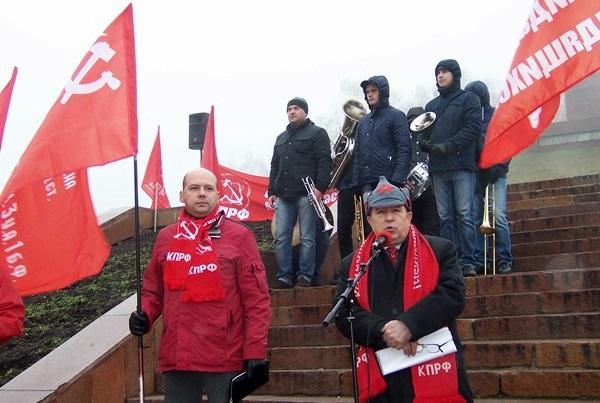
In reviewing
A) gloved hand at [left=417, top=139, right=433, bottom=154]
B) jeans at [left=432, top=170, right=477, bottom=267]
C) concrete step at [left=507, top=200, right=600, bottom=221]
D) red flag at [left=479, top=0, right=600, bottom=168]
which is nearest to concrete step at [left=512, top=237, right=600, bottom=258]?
jeans at [left=432, top=170, right=477, bottom=267]

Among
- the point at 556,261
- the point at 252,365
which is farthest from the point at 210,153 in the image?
the point at 252,365

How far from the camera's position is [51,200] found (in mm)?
5344

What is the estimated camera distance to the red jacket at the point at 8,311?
366cm

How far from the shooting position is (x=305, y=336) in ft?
20.3

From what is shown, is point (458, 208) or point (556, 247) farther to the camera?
point (556, 247)

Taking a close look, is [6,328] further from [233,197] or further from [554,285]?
[233,197]

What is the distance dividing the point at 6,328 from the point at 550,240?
6.55m

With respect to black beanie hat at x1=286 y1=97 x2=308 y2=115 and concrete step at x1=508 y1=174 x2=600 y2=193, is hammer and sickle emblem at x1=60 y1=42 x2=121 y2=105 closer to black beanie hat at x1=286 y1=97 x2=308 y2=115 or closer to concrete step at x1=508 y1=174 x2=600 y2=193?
black beanie hat at x1=286 y1=97 x2=308 y2=115

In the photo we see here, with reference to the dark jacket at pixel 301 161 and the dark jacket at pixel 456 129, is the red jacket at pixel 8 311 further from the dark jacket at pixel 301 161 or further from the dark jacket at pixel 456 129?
the dark jacket at pixel 456 129

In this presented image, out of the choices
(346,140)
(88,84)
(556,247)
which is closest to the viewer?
(88,84)

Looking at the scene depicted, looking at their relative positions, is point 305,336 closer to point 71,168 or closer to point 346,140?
→ point 71,168

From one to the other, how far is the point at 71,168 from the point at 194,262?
1.39 m

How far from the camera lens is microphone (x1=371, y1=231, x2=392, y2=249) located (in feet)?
10.9

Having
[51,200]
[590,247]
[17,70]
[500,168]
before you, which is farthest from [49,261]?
[590,247]
